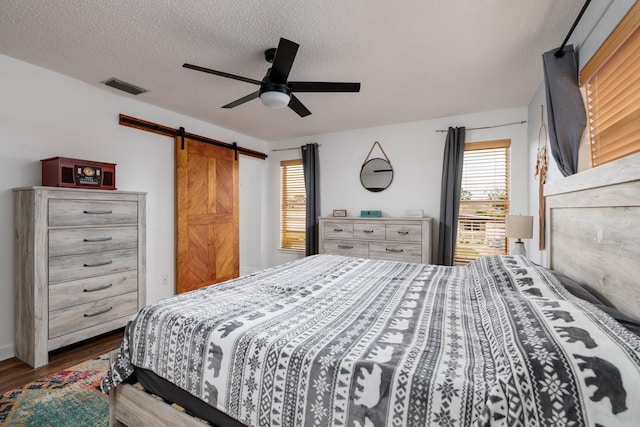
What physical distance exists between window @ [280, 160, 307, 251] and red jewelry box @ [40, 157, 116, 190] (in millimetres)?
2842

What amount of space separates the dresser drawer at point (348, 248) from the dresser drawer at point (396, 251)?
10 cm

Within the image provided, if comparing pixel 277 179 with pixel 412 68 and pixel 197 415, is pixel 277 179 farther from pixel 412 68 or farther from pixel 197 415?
pixel 197 415

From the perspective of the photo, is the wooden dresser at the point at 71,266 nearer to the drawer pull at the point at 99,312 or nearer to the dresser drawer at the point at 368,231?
the drawer pull at the point at 99,312

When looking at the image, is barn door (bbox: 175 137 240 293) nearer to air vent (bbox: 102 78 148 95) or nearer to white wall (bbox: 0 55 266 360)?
white wall (bbox: 0 55 266 360)

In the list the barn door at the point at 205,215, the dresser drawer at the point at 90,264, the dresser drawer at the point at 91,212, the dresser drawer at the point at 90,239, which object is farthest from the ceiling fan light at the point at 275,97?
the barn door at the point at 205,215

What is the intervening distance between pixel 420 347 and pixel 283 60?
1.83m

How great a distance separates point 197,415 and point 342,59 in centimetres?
255

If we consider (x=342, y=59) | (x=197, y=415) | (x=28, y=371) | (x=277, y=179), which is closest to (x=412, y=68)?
(x=342, y=59)

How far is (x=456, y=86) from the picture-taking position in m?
3.01

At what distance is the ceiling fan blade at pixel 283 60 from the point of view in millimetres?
1802

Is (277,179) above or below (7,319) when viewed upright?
above

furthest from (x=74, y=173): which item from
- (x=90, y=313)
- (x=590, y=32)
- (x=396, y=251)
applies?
(x=590, y=32)

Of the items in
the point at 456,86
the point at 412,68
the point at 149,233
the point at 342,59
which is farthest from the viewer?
the point at 149,233

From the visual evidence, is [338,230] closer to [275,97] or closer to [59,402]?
[275,97]
